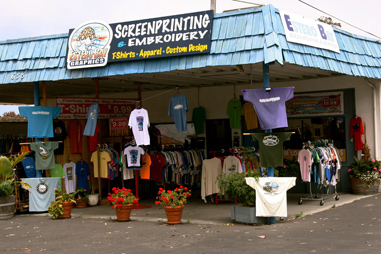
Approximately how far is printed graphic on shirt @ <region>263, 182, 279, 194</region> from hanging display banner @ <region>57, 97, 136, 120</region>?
6.35 m

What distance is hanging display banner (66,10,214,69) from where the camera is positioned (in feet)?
39.0

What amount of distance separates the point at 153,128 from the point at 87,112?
381 cm

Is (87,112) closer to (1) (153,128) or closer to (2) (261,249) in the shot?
(1) (153,128)

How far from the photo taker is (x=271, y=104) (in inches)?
440

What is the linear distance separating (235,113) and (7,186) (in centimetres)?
748

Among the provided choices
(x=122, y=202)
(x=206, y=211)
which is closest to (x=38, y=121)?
(x=122, y=202)

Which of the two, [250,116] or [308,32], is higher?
[308,32]

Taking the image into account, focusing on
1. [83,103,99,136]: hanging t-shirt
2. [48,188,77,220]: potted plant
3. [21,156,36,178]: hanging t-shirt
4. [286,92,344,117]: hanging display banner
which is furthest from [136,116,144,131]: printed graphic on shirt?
[286,92,344,117]: hanging display banner

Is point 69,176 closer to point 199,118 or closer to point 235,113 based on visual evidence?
point 199,118

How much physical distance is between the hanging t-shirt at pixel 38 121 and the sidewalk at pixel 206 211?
243cm

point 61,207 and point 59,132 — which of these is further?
point 59,132

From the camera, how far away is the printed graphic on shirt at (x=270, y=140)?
36.9 feet

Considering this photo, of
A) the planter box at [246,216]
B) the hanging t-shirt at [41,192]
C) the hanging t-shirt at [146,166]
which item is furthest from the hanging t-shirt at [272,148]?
the hanging t-shirt at [41,192]

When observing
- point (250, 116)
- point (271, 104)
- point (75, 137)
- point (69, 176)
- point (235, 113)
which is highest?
point (235, 113)
